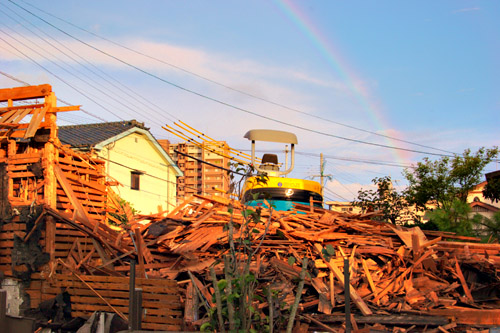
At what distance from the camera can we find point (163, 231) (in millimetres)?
11500

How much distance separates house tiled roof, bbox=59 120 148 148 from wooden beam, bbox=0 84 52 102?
14.1 metres

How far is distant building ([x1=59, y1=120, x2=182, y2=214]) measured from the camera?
95.8ft

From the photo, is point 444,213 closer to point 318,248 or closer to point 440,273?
point 440,273

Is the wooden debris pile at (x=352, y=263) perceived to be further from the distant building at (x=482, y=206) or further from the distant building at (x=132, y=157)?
the distant building at (x=132, y=157)

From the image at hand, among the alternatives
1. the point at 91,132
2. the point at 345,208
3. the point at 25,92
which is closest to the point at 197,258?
the point at 25,92

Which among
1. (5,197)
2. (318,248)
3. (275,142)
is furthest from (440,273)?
(5,197)

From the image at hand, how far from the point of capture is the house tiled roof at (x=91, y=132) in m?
28.1

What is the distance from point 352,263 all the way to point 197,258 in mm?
3068

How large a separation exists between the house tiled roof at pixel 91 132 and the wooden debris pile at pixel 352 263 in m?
18.1

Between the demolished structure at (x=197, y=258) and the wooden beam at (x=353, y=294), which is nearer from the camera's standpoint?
the wooden beam at (x=353, y=294)

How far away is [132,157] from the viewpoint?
31.4 metres

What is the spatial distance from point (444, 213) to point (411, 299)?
679 cm

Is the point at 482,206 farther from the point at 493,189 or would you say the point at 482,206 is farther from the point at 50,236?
the point at 50,236

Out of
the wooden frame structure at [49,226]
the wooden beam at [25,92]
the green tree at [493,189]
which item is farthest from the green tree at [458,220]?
the wooden beam at [25,92]
